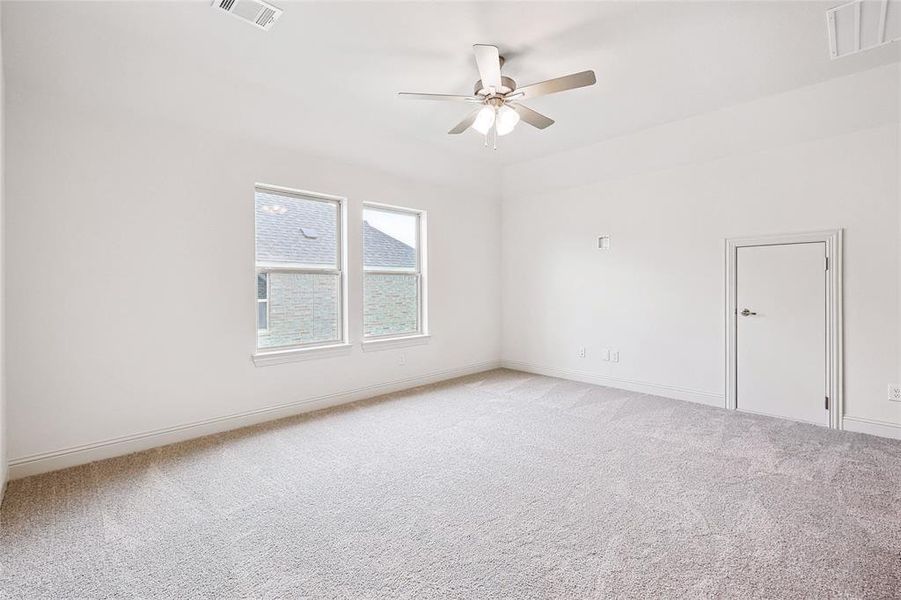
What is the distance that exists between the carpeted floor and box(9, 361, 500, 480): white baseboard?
0.10m

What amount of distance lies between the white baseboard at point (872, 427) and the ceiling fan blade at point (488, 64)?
394 centimetres

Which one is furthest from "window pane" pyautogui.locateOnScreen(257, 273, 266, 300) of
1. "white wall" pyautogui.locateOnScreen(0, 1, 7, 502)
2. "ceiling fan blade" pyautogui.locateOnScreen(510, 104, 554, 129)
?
"ceiling fan blade" pyautogui.locateOnScreen(510, 104, 554, 129)

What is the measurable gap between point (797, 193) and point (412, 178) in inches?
147

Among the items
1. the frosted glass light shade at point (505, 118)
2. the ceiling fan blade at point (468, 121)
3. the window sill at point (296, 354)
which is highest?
the ceiling fan blade at point (468, 121)

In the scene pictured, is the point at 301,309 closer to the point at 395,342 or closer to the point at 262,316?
the point at 262,316

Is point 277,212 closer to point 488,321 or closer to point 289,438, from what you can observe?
point 289,438

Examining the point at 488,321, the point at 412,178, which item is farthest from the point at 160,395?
the point at 488,321

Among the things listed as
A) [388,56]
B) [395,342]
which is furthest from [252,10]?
[395,342]

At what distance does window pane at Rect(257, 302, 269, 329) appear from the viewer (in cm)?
385

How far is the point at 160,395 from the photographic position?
325 cm

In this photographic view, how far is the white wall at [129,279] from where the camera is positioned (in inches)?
108

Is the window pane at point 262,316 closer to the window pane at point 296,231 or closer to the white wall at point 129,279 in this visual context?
the white wall at point 129,279

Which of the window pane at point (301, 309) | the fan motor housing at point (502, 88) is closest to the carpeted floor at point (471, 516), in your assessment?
the window pane at point (301, 309)

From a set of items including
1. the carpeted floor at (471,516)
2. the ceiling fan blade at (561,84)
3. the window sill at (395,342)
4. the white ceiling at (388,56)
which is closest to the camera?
the carpeted floor at (471,516)
